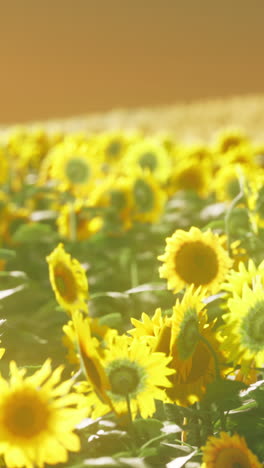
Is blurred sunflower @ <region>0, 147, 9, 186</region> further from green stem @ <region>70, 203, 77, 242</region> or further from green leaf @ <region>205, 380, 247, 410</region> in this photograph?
green leaf @ <region>205, 380, 247, 410</region>

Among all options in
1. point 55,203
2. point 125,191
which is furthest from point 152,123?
point 125,191

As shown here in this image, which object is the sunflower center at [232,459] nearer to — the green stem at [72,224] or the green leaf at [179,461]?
the green leaf at [179,461]

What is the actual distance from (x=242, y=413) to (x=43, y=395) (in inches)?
20.7

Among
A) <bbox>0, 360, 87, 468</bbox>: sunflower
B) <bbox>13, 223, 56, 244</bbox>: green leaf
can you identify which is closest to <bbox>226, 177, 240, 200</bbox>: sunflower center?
<bbox>13, 223, 56, 244</bbox>: green leaf

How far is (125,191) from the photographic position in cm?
325

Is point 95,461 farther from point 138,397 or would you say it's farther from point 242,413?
point 242,413

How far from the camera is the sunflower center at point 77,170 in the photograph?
136 inches

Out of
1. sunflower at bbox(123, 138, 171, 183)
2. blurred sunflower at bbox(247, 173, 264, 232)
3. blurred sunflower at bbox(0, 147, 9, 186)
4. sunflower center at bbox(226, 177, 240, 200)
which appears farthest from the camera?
blurred sunflower at bbox(0, 147, 9, 186)

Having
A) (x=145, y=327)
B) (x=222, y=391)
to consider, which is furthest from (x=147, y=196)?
(x=222, y=391)

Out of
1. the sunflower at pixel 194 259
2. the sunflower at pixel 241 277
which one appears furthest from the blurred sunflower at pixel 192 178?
the sunflower at pixel 241 277

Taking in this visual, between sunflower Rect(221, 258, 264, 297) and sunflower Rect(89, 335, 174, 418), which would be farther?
sunflower Rect(221, 258, 264, 297)

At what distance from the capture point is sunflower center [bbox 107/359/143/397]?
1268mm

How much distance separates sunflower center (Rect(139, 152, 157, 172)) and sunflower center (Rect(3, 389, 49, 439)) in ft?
9.04

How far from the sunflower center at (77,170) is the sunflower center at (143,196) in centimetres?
34
